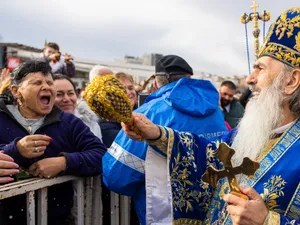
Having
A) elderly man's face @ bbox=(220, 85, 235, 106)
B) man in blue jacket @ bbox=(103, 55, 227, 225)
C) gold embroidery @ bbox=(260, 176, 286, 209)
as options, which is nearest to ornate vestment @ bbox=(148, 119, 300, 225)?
gold embroidery @ bbox=(260, 176, 286, 209)

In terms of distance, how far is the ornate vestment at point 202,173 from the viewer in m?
1.48

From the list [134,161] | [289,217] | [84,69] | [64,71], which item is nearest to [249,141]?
[289,217]

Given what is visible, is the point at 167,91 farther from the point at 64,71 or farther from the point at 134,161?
the point at 64,71

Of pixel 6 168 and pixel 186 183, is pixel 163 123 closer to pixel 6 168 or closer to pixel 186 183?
pixel 186 183

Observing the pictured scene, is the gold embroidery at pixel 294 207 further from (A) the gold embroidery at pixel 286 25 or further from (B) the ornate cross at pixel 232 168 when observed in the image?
(A) the gold embroidery at pixel 286 25

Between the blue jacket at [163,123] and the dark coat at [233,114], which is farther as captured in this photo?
the dark coat at [233,114]

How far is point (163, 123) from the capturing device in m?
2.22

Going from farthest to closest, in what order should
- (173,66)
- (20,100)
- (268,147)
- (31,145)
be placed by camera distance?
(173,66) → (20,100) → (31,145) → (268,147)

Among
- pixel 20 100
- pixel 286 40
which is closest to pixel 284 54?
pixel 286 40

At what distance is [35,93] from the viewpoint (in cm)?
232

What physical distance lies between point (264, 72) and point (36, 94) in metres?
1.46

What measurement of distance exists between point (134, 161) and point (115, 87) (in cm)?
73

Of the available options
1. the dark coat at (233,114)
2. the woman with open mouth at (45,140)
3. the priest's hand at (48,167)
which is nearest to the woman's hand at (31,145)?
the woman with open mouth at (45,140)

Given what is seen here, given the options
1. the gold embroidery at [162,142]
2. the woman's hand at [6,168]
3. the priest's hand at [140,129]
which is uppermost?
the priest's hand at [140,129]
